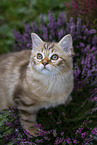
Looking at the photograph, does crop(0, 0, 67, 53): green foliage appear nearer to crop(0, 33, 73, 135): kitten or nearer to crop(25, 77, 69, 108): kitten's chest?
crop(0, 33, 73, 135): kitten

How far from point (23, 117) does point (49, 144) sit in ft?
1.28

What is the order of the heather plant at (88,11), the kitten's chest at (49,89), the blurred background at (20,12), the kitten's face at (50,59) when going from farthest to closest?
the blurred background at (20,12) < the heather plant at (88,11) < the kitten's chest at (49,89) < the kitten's face at (50,59)

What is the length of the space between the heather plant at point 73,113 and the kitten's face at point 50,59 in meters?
0.35

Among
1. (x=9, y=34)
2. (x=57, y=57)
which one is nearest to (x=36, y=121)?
(x=57, y=57)

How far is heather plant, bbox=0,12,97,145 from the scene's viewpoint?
1.46 metres

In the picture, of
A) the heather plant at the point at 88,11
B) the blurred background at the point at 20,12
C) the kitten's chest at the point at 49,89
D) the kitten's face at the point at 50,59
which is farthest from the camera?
the blurred background at the point at 20,12

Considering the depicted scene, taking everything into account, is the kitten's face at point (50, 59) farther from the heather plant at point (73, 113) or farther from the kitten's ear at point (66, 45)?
the heather plant at point (73, 113)

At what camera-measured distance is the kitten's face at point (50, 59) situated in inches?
53.4

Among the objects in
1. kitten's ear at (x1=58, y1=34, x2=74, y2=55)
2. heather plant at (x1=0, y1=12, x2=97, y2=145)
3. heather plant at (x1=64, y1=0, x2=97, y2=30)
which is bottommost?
heather plant at (x1=0, y1=12, x2=97, y2=145)

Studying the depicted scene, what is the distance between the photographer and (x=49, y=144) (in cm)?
150

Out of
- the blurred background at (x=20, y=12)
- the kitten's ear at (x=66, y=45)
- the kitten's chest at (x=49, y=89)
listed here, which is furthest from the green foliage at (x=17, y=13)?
the kitten's ear at (x=66, y=45)

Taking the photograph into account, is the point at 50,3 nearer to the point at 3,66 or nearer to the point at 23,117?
the point at 3,66

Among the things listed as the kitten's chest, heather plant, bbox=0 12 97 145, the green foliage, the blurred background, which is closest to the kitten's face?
the kitten's chest

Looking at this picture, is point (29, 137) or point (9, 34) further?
point (9, 34)
